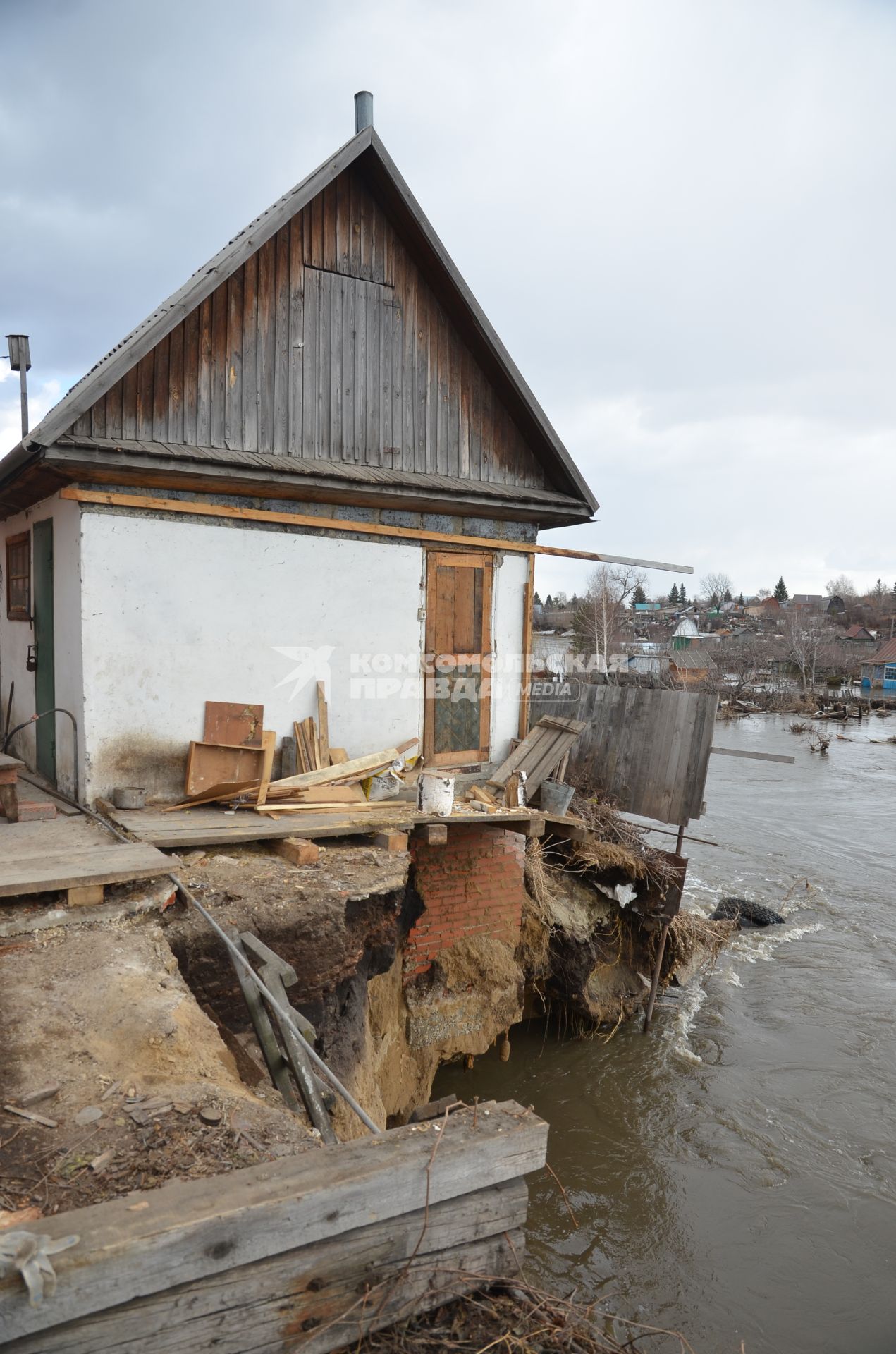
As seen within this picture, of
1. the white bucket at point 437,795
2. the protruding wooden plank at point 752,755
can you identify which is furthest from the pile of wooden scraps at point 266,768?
the protruding wooden plank at point 752,755

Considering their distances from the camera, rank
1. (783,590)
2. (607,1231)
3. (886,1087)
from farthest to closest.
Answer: (783,590)
(886,1087)
(607,1231)

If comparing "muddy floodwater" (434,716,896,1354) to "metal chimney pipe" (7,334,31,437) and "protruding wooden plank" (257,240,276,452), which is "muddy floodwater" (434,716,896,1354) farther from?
"metal chimney pipe" (7,334,31,437)

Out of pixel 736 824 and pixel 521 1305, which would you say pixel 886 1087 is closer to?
pixel 521 1305

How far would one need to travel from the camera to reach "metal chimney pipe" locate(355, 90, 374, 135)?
8.08 m

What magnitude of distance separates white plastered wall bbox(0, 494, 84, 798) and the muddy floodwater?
5115mm

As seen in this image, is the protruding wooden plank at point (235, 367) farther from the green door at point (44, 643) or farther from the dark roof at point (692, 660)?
the dark roof at point (692, 660)

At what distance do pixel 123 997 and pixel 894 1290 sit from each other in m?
6.52

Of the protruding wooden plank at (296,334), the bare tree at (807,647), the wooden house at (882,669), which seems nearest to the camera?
Result: the protruding wooden plank at (296,334)

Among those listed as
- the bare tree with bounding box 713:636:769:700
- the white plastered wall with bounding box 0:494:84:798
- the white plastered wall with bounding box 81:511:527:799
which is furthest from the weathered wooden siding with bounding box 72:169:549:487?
the bare tree with bounding box 713:636:769:700

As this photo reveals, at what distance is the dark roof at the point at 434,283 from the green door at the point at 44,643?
77cm

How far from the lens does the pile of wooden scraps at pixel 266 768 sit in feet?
23.8

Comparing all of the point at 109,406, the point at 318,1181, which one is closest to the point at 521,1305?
the point at 318,1181

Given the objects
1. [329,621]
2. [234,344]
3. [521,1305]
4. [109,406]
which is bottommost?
[521,1305]

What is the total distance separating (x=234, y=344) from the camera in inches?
297
